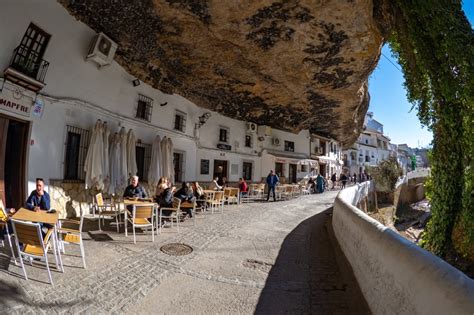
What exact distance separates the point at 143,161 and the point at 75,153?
3.32 metres

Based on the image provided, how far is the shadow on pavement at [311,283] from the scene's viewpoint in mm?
3516

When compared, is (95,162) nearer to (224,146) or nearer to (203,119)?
(203,119)

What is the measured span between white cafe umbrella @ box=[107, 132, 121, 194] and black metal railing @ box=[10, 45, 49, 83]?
2816 millimetres

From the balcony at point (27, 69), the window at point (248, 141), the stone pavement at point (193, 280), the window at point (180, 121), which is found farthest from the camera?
the window at point (248, 141)

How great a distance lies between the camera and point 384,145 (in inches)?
2319

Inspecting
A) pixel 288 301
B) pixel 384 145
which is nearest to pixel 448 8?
pixel 288 301

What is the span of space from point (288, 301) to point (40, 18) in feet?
29.3

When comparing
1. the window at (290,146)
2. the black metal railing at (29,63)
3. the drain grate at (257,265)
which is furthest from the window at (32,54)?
the window at (290,146)

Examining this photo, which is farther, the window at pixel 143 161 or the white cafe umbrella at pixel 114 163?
the window at pixel 143 161

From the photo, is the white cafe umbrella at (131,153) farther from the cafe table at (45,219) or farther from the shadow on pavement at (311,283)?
the shadow on pavement at (311,283)

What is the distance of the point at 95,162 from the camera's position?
858cm

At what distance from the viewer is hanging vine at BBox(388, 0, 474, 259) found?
4746 millimetres

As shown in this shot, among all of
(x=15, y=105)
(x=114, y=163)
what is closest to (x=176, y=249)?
(x=114, y=163)

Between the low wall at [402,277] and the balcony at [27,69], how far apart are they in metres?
8.11
